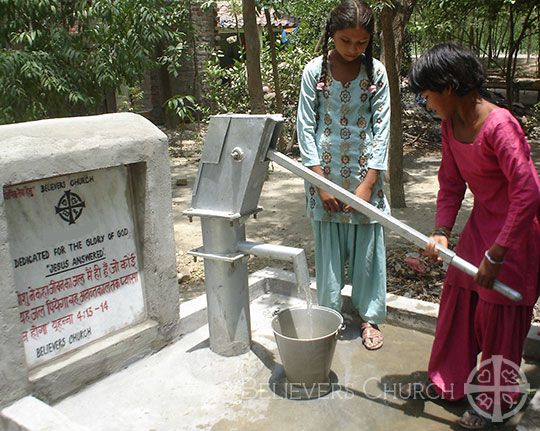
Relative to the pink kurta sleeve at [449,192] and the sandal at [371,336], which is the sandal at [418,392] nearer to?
the sandal at [371,336]

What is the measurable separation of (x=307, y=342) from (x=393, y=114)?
373cm

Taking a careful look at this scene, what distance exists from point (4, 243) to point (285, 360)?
1.23 metres

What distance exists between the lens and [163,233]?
296cm

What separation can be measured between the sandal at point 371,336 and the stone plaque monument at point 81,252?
970 mm

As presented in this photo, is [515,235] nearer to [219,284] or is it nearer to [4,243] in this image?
[219,284]

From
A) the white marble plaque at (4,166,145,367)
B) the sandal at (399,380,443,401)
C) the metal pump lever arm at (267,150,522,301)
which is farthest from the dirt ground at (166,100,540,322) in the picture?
the metal pump lever arm at (267,150,522,301)

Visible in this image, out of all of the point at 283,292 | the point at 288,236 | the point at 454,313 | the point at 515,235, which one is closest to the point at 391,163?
the point at 288,236

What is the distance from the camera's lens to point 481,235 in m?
2.28

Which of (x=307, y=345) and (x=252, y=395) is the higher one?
(x=307, y=345)

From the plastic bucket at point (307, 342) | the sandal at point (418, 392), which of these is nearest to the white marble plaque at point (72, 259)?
the plastic bucket at point (307, 342)

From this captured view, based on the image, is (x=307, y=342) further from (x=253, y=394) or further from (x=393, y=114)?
(x=393, y=114)

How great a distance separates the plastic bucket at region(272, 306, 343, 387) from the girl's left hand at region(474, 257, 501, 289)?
0.69 m

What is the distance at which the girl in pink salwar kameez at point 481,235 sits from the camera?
6.56ft

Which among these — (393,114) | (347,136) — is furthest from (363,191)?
(393,114)
